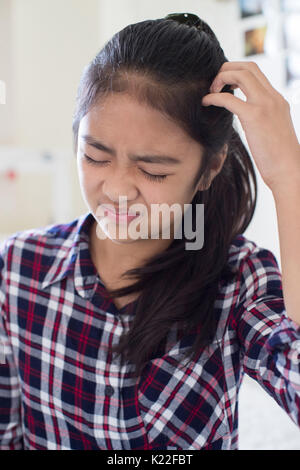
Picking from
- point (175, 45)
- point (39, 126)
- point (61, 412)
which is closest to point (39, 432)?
point (61, 412)

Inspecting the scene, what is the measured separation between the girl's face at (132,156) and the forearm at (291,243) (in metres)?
0.12

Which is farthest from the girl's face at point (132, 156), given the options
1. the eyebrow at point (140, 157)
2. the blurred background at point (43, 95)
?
the blurred background at point (43, 95)

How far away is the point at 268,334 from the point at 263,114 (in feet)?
0.92

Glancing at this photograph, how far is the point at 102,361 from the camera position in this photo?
0.72 meters

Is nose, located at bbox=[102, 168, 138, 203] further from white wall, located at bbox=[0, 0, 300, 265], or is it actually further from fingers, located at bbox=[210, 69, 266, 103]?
white wall, located at bbox=[0, 0, 300, 265]

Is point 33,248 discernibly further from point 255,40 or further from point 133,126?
point 255,40

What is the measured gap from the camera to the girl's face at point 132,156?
0.58 metres

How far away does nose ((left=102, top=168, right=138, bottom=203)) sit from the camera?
59 cm

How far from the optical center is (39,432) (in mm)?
777

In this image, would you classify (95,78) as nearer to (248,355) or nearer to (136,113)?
(136,113)

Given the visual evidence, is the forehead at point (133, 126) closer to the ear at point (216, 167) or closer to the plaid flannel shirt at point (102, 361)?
the ear at point (216, 167)

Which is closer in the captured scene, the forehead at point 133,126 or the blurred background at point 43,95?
the forehead at point 133,126

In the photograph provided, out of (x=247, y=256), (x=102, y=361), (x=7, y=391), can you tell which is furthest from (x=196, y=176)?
(x=7, y=391)
